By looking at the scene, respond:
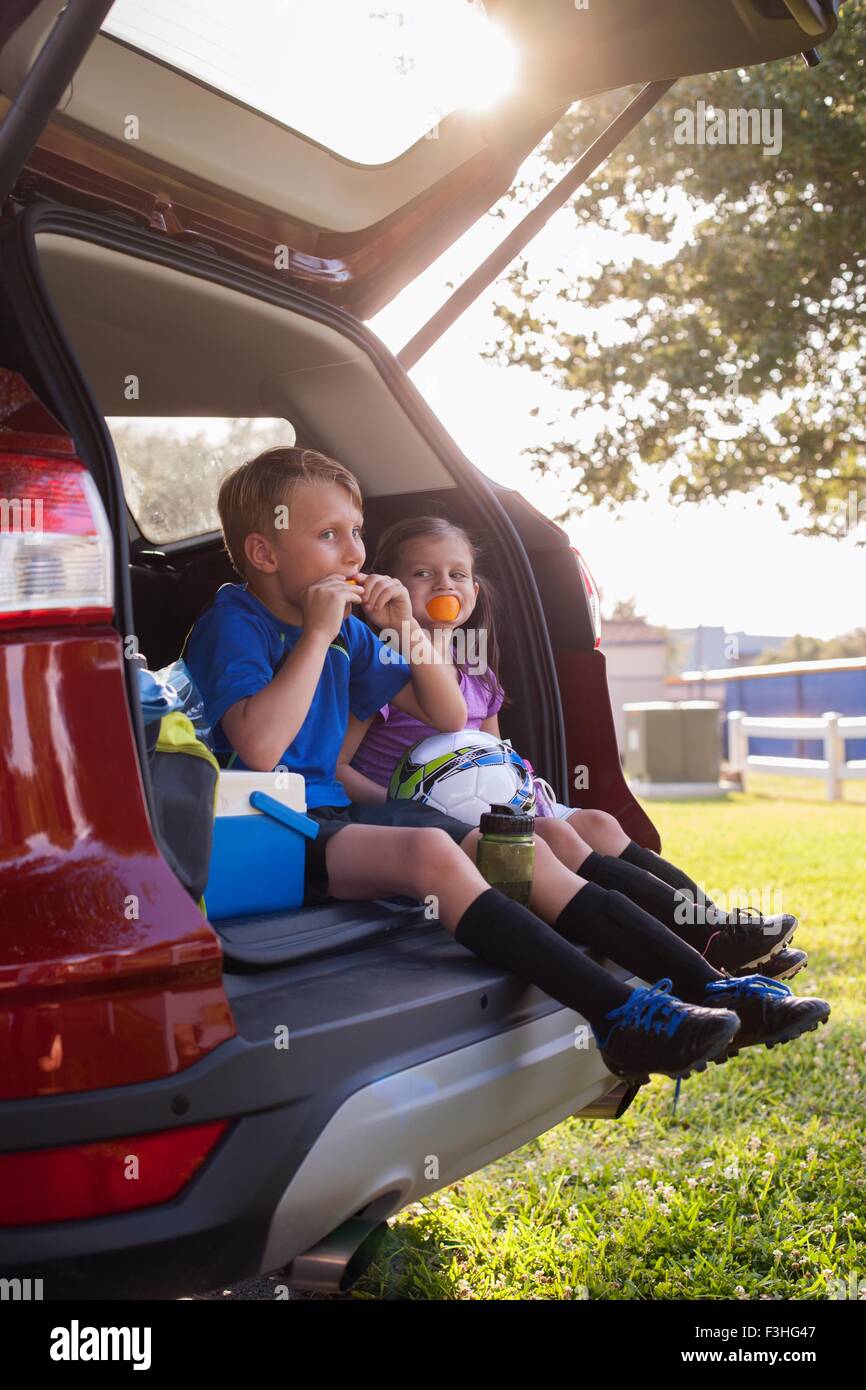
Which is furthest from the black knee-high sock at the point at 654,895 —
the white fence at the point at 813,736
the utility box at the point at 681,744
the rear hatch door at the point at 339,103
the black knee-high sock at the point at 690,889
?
the utility box at the point at 681,744

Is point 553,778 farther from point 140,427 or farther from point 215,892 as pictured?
point 140,427

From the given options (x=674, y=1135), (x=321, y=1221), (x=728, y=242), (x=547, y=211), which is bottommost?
(x=674, y=1135)

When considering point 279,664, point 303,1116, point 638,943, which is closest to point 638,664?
point 279,664

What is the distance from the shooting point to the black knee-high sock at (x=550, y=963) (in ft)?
6.38

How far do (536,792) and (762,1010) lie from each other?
75 centimetres

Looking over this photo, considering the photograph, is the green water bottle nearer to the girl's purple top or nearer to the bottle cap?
the bottle cap

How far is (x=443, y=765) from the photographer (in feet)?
8.68

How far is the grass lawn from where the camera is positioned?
2.44m

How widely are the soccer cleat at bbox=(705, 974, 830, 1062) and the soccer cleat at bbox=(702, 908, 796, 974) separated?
350 mm

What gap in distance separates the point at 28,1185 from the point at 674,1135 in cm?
226

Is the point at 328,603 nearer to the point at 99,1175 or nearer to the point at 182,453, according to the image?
the point at 182,453

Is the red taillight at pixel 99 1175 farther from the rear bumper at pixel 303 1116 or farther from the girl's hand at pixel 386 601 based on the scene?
the girl's hand at pixel 386 601

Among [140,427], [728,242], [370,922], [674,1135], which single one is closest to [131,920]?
[370,922]

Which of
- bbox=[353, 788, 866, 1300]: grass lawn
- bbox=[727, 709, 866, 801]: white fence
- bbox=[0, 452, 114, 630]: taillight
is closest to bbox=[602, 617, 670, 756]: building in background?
bbox=[727, 709, 866, 801]: white fence
